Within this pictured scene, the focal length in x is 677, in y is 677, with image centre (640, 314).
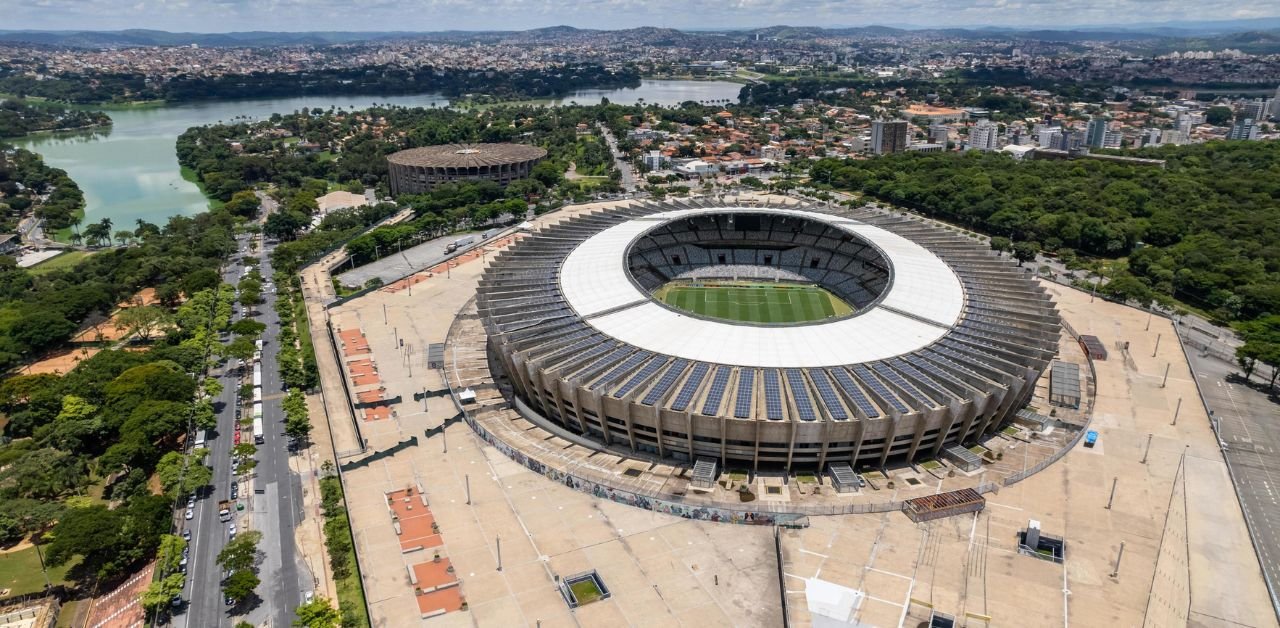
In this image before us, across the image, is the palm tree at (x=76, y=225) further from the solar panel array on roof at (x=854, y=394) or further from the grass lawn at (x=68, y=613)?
the solar panel array on roof at (x=854, y=394)

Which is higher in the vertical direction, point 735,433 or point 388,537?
point 735,433

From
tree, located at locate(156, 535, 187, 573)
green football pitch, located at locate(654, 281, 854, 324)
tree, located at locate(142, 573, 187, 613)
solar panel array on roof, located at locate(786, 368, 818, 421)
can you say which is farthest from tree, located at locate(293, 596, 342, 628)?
green football pitch, located at locate(654, 281, 854, 324)

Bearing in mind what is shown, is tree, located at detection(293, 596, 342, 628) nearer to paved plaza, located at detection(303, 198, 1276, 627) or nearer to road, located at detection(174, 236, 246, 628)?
paved plaza, located at detection(303, 198, 1276, 627)

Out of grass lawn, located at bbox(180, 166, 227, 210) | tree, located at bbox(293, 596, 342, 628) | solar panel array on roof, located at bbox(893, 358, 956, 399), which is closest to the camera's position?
tree, located at bbox(293, 596, 342, 628)

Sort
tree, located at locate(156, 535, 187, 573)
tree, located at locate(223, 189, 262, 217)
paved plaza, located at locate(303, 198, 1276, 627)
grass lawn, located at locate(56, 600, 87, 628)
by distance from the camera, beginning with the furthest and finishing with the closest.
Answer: tree, located at locate(223, 189, 262, 217)
tree, located at locate(156, 535, 187, 573)
grass lawn, located at locate(56, 600, 87, 628)
paved plaza, located at locate(303, 198, 1276, 627)

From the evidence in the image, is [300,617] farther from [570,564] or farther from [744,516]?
[744,516]

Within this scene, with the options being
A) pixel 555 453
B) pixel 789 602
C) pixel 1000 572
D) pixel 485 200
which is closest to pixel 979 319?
pixel 1000 572

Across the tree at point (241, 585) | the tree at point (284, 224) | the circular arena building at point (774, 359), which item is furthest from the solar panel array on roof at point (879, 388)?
the tree at point (284, 224)
